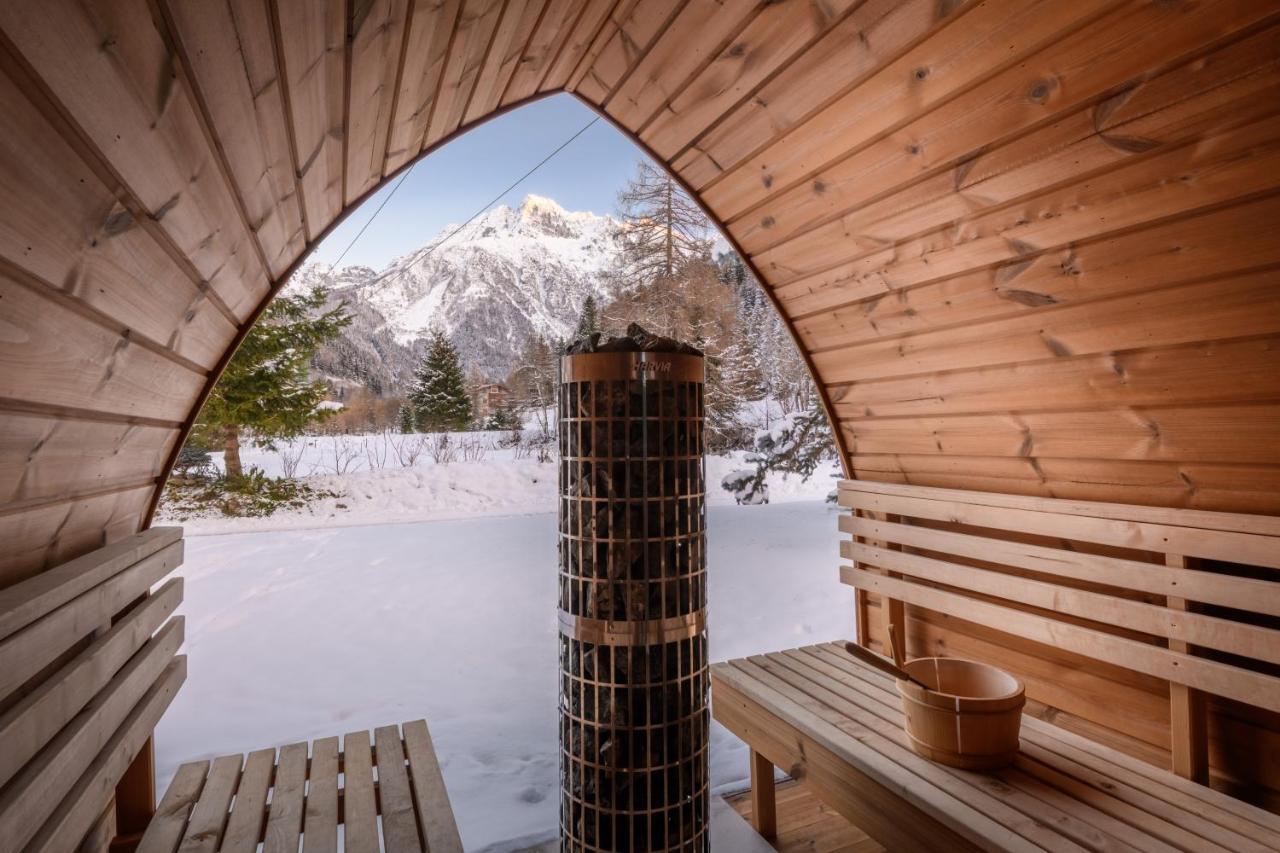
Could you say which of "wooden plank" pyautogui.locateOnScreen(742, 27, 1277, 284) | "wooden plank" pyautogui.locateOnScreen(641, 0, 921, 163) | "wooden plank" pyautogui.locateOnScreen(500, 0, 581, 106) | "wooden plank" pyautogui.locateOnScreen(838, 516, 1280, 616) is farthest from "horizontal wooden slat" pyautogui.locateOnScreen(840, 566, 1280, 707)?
"wooden plank" pyautogui.locateOnScreen(500, 0, 581, 106)

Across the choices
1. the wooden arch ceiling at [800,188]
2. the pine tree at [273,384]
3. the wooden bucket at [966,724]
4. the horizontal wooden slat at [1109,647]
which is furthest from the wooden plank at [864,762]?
the pine tree at [273,384]

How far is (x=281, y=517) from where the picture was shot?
7.02m

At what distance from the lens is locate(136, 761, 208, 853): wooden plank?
1.43 meters

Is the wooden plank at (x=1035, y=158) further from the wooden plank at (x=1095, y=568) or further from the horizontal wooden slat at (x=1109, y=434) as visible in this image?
the wooden plank at (x=1095, y=568)

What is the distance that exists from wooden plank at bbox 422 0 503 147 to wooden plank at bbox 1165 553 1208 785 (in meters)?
2.04

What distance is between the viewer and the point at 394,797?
1594 millimetres

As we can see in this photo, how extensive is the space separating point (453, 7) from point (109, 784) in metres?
1.56

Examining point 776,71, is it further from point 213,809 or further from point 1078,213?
point 213,809

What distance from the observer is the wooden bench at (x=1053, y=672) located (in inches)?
56.9

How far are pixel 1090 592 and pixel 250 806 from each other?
88.7 inches

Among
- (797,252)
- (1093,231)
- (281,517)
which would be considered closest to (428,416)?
(281,517)

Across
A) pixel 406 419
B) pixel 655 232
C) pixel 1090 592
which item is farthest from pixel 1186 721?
pixel 406 419

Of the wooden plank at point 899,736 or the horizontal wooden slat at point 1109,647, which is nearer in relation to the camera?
the wooden plank at point 899,736

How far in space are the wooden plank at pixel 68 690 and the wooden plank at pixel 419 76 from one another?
4.01 ft
